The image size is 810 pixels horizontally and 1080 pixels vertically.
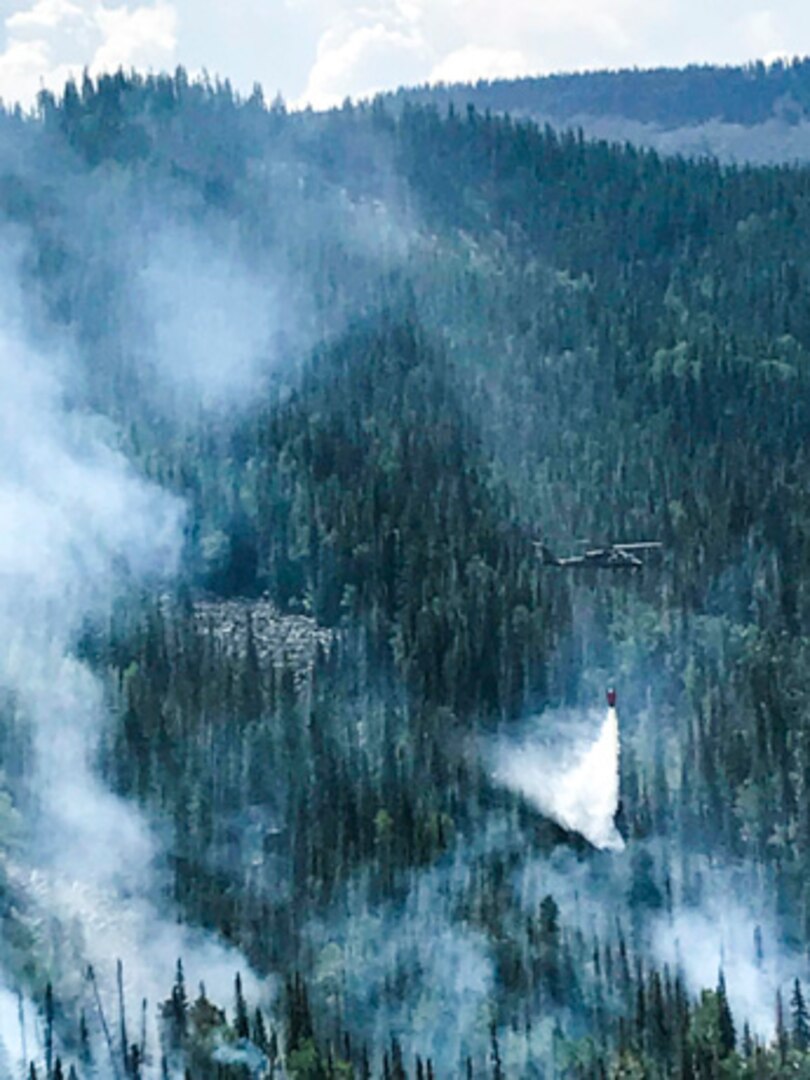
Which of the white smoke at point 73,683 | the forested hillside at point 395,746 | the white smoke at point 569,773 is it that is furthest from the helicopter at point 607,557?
the white smoke at point 73,683

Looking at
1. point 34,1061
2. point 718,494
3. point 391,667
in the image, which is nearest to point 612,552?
point 718,494

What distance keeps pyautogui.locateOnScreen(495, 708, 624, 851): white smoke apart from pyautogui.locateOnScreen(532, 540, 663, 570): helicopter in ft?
72.7

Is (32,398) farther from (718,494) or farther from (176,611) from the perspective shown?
(718,494)

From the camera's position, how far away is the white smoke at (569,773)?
441 feet

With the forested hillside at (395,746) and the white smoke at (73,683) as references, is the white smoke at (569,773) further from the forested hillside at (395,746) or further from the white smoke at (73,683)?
the white smoke at (73,683)

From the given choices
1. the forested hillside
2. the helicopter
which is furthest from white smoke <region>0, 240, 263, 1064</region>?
the helicopter

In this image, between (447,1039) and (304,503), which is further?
(304,503)

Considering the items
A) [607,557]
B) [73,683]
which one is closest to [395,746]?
[73,683]

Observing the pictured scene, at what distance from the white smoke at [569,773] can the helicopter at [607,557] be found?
72.7ft

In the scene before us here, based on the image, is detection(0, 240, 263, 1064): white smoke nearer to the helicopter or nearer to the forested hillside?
the forested hillside

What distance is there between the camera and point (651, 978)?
379 ft

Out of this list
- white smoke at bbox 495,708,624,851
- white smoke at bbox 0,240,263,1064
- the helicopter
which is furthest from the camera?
the helicopter

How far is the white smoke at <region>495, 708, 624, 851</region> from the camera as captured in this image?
13450cm

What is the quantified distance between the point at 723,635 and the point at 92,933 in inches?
2284
